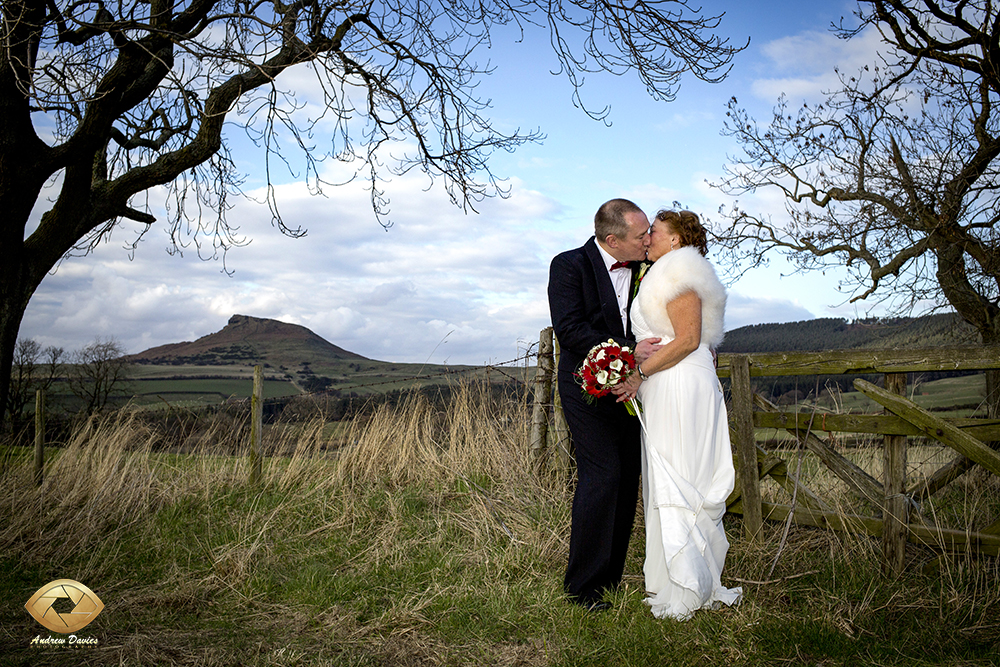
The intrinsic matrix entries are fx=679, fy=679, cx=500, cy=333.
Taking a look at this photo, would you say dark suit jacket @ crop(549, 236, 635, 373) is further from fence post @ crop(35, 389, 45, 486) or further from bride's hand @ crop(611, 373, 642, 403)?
fence post @ crop(35, 389, 45, 486)

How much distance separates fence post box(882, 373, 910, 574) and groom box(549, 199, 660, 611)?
1680 millimetres

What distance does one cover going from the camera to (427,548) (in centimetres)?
520

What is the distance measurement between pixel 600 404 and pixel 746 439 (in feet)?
5.01

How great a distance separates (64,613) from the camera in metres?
4.73

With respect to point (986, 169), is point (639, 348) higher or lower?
lower

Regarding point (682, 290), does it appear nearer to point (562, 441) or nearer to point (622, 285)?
point (622, 285)

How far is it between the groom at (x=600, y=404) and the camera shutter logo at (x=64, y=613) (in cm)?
330

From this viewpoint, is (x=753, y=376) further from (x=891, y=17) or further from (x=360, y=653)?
(x=891, y=17)

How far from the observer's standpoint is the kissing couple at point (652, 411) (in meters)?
3.79

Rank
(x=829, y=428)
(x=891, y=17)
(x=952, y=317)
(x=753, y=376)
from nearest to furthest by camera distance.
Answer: (x=829, y=428) → (x=753, y=376) → (x=891, y=17) → (x=952, y=317)

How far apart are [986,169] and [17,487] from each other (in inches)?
457

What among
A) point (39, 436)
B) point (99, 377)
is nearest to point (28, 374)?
point (99, 377)

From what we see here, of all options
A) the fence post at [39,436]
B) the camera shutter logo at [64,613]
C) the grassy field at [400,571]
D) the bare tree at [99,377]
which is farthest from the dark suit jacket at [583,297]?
the bare tree at [99,377]

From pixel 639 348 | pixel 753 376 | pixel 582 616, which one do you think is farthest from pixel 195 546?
pixel 753 376
